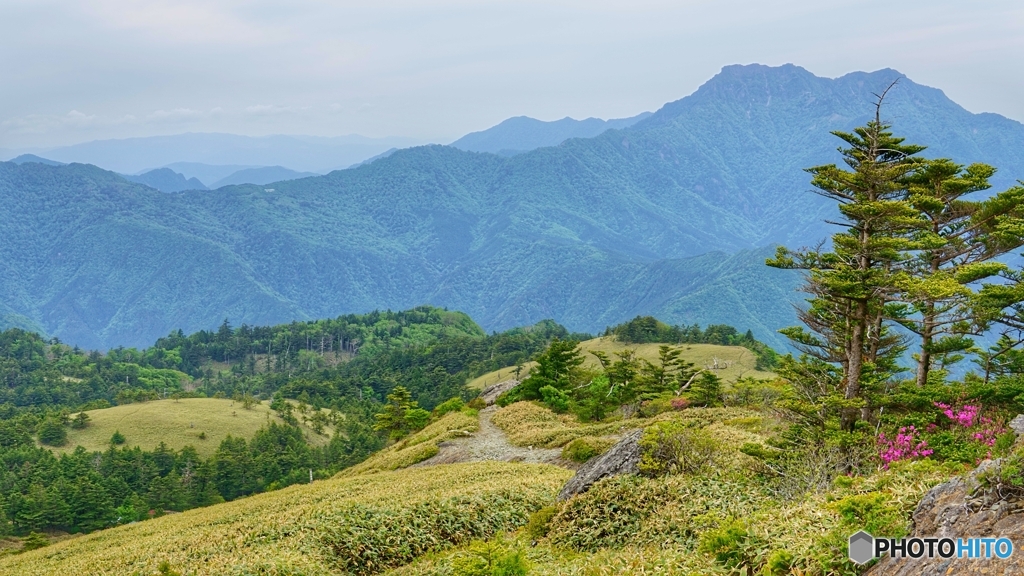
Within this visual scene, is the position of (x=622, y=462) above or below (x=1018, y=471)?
below

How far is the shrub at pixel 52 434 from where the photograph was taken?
109 metres

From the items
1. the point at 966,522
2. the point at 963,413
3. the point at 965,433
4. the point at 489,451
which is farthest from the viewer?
the point at 489,451

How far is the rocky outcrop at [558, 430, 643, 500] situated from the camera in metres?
17.9

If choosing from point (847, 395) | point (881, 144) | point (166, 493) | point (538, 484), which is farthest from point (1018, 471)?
point (166, 493)

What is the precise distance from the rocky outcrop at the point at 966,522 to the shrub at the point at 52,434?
127 m

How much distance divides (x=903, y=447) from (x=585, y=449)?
52.8ft

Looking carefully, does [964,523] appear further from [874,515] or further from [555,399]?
[555,399]

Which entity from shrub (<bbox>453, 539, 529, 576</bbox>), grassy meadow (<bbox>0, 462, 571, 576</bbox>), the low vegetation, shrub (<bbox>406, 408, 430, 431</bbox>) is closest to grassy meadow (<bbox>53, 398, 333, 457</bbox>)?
shrub (<bbox>406, 408, 430, 431</bbox>)

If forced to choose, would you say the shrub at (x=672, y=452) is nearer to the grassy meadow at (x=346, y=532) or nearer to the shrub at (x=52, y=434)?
the grassy meadow at (x=346, y=532)

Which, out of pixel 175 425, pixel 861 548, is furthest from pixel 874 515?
pixel 175 425

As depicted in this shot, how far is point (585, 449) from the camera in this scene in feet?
101

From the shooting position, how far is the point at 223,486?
294 ft

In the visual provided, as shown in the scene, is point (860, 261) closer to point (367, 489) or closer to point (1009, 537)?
point (1009, 537)

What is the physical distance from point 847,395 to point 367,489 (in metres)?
16.7
